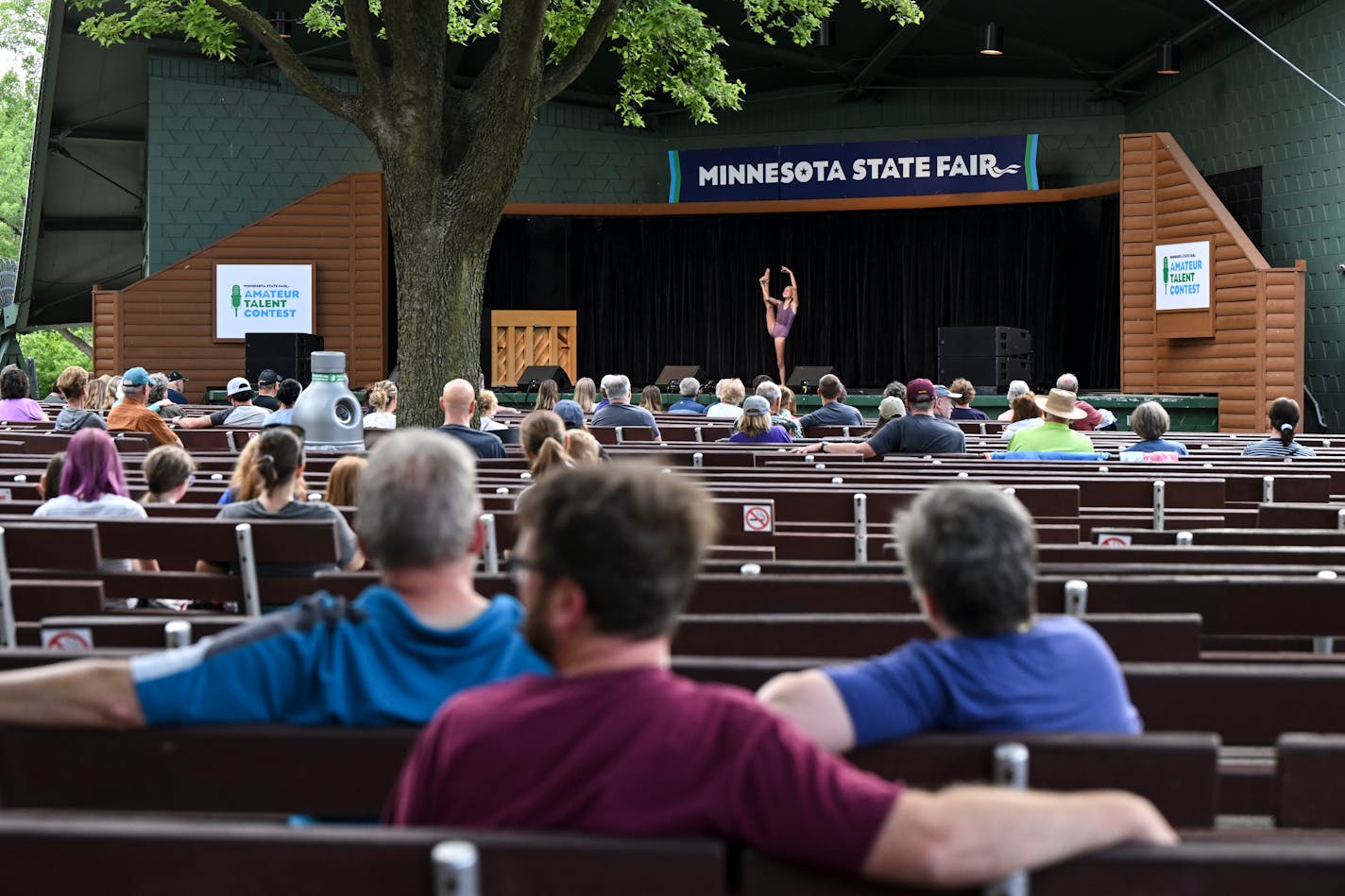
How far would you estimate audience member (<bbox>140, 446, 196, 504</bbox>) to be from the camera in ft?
17.4

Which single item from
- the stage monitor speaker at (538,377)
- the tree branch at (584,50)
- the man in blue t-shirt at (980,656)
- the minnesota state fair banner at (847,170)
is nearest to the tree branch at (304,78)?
the tree branch at (584,50)

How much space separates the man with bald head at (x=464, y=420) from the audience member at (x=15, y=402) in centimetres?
583

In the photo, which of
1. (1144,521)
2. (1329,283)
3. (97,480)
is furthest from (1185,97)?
(97,480)

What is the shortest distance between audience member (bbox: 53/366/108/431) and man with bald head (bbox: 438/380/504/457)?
2.77 m

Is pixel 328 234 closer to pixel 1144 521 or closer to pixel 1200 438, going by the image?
pixel 1200 438

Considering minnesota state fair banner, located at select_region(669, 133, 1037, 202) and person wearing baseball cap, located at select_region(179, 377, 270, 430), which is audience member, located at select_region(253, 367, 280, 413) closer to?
person wearing baseball cap, located at select_region(179, 377, 270, 430)

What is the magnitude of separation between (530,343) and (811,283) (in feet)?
15.2

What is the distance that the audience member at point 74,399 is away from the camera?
9.43 m

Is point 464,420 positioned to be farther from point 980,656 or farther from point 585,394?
point 980,656

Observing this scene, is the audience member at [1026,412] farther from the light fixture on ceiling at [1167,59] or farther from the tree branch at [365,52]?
the light fixture on ceiling at [1167,59]

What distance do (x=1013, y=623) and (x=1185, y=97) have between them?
20.0 metres

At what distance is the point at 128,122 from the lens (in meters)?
24.7

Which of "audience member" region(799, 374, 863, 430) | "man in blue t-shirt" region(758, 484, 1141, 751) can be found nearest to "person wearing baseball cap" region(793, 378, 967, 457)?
"audience member" region(799, 374, 863, 430)

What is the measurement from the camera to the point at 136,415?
9.10m
